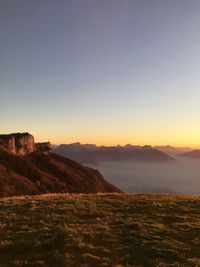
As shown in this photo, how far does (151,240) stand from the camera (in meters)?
22.8

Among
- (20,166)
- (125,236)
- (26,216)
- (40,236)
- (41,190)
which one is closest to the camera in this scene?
(40,236)

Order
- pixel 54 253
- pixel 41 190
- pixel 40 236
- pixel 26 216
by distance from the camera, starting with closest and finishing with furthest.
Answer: pixel 54 253, pixel 40 236, pixel 26 216, pixel 41 190

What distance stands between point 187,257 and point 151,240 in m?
3.23

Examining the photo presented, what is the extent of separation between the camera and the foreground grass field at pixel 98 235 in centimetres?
1841

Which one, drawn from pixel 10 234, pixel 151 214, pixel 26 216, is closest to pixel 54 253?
pixel 10 234

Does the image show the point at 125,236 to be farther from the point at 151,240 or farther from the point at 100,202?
the point at 100,202

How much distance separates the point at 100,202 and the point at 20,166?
530 ft

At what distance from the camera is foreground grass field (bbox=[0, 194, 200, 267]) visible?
1841 centimetres

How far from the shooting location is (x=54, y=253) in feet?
61.0

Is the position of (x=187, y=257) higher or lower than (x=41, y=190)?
higher

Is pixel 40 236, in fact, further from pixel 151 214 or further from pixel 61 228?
pixel 151 214

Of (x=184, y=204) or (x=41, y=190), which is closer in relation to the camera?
(x=184, y=204)

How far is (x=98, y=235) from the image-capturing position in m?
22.9

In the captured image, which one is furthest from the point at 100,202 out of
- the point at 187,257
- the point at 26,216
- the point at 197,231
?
the point at 187,257
